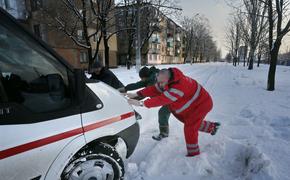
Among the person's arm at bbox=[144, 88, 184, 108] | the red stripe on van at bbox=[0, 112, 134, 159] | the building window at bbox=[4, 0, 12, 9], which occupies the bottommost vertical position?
the red stripe on van at bbox=[0, 112, 134, 159]

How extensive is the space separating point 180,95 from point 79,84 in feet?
5.19

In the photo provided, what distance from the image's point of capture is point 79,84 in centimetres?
186

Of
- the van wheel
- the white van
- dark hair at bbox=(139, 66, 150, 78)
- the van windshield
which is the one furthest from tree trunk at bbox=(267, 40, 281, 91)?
the van windshield

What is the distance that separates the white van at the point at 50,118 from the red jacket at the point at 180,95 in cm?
81

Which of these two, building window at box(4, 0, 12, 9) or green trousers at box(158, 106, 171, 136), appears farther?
building window at box(4, 0, 12, 9)

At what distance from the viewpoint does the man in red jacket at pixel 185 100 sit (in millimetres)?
2916

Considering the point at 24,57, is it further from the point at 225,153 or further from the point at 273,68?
the point at 273,68

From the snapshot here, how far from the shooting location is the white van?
5.11 feet

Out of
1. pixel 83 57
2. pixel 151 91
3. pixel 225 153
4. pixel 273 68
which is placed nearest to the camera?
pixel 225 153

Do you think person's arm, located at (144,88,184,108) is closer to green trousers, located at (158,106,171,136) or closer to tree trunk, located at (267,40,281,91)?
green trousers, located at (158,106,171,136)

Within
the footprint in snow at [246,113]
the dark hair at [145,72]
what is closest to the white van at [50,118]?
the dark hair at [145,72]

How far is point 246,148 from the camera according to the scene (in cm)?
324

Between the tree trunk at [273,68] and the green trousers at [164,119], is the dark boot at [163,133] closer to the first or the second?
the green trousers at [164,119]

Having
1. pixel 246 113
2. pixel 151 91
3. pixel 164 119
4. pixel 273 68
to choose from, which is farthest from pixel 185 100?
pixel 273 68
